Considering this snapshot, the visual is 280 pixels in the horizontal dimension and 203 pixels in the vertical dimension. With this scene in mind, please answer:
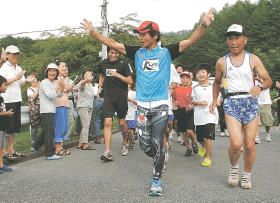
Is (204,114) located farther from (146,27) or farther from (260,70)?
(146,27)

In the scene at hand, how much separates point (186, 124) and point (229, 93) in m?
2.93

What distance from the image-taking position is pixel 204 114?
6430 mm

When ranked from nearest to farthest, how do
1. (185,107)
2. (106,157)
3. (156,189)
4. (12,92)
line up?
(156,189) < (106,157) < (12,92) < (185,107)

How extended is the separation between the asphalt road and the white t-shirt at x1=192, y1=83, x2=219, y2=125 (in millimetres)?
845

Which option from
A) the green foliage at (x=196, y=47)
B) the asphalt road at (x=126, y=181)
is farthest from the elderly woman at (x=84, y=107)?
the green foliage at (x=196, y=47)

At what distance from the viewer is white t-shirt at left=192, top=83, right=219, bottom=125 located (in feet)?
21.0

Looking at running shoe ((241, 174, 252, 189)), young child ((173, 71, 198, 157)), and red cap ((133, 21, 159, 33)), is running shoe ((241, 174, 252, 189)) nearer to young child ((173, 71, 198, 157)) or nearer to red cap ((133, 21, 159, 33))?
red cap ((133, 21, 159, 33))

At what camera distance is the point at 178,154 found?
7367 millimetres

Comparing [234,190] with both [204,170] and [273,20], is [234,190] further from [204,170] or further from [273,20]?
[273,20]

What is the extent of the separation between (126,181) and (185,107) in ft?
11.2

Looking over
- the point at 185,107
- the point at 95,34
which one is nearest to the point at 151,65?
the point at 95,34

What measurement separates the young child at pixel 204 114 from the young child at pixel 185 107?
71 centimetres

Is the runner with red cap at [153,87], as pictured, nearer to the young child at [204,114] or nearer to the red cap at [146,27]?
the red cap at [146,27]

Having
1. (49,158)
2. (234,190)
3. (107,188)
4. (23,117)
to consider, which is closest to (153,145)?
(107,188)
